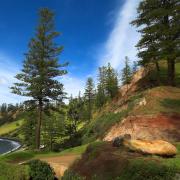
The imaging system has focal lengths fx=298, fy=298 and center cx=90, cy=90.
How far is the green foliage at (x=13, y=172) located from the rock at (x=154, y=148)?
621cm

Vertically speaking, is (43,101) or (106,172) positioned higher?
(43,101)

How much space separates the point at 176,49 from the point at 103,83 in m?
63.4

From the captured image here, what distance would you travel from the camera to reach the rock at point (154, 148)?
1446 cm

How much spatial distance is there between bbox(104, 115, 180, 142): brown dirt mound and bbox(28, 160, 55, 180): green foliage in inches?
497

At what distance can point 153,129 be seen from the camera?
2822 cm

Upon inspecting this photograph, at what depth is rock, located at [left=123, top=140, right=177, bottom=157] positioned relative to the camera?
1446 cm

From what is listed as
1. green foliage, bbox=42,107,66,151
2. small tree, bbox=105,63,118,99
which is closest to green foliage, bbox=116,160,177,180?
green foliage, bbox=42,107,66,151

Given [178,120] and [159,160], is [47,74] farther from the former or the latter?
[159,160]

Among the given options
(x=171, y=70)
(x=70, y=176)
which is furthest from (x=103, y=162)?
(x=171, y=70)

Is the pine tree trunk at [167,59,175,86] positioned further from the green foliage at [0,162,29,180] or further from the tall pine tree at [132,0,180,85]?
the green foliage at [0,162,29,180]

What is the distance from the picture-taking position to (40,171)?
56.1 feet

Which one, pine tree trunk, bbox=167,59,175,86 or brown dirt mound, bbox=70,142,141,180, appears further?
pine tree trunk, bbox=167,59,175,86

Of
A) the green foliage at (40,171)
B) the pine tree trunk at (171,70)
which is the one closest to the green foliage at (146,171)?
the green foliage at (40,171)

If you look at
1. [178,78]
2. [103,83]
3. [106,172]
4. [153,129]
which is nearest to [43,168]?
[106,172]
